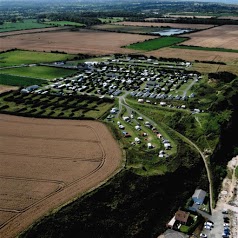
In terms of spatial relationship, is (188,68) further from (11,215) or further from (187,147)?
(11,215)

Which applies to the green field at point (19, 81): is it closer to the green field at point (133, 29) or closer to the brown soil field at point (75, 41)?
the brown soil field at point (75, 41)

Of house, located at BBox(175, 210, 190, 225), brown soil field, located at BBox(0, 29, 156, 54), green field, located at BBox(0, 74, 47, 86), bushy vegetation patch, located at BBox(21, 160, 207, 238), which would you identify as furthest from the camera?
brown soil field, located at BBox(0, 29, 156, 54)

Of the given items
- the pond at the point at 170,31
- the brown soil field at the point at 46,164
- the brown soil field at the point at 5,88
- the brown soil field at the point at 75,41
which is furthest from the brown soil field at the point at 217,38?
the brown soil field at the point at 46,164

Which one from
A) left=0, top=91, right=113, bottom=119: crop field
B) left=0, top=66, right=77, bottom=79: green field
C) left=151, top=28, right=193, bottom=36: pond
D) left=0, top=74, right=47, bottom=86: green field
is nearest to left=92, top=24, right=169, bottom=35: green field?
left=151, top=28, right=193, bottom=36: pond

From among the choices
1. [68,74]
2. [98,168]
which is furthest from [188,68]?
[98,168]

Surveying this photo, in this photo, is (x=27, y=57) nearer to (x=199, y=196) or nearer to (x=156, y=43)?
(x=156, y=43)

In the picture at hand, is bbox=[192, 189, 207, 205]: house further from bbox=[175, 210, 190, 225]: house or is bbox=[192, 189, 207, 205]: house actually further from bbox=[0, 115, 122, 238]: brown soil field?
bbox=[0, 115, 122, 238]: brown soil field
